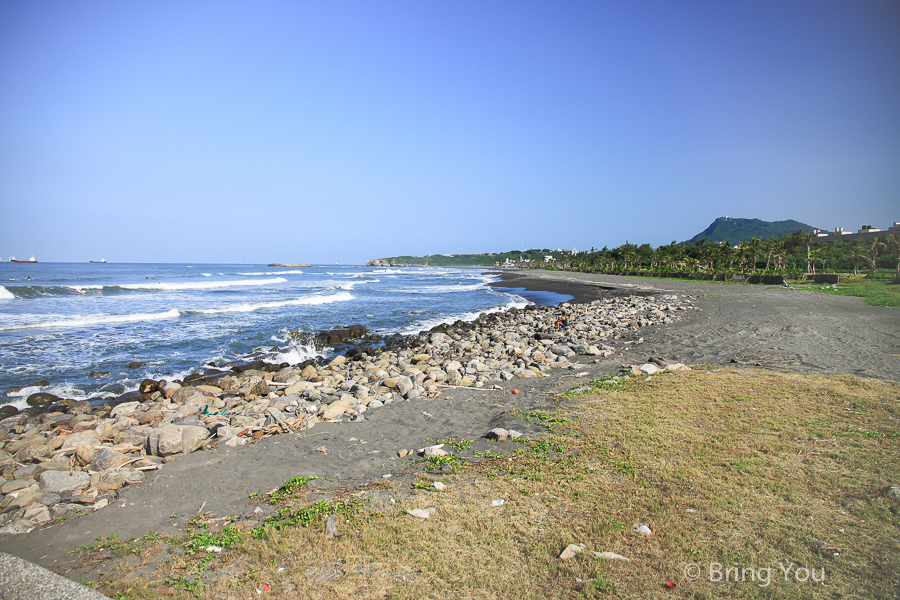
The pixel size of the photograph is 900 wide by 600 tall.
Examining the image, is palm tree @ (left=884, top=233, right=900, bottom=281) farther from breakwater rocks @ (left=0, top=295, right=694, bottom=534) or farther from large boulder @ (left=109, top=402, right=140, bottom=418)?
large boulder @ (left=109, top=402, right=140, bottom=418)

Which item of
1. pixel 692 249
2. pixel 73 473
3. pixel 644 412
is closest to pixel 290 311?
pixel 73 473

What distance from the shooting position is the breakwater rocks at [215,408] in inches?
206

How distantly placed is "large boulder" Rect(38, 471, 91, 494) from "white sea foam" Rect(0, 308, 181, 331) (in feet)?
72.4

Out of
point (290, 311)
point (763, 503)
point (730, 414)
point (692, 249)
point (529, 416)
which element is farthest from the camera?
point (692, 249)

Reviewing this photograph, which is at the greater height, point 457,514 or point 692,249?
point 692,249

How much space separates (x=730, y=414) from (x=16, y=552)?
29.9ft

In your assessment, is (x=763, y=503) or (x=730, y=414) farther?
(x=730, y=414)

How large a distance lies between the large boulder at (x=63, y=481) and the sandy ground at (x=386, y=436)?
64 cm

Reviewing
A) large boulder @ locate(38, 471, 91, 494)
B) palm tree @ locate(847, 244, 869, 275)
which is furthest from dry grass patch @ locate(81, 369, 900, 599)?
palm tree @ locate(847, 244, 869, 275)

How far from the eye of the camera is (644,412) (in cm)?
669

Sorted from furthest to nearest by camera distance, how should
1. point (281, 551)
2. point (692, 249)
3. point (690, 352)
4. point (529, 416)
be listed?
point (692, 249) < point (690, 352) < point (529, 416) < point (281, 551)

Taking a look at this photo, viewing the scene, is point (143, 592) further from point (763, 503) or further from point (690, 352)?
point (690, 352)

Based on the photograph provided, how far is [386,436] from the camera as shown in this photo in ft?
22.5

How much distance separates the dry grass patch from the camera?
315cm
